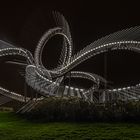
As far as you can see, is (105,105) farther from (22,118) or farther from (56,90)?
(56,90)

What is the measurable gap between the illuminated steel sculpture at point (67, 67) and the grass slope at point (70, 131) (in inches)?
266

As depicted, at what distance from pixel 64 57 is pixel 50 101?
1065 centimetres

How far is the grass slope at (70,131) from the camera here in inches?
485

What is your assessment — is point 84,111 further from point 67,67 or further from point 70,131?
point 67,67

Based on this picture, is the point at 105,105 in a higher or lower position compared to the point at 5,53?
lower

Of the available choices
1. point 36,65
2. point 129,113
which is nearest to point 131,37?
point 129,113

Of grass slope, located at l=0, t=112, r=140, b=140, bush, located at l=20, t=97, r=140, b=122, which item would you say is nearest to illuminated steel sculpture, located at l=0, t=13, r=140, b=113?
bush, located at l=20, t=97, r=140, b=122

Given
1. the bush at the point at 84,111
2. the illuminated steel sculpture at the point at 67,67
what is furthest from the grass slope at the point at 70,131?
the illuminated steel sculpture at the point at 67,67

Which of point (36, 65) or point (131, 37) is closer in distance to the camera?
point (131, 37)

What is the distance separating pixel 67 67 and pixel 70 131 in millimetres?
10519

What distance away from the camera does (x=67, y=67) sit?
77.0 ft

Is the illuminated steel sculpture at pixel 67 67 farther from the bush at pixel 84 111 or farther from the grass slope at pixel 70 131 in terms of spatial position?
the grass slope at pixel 70 131

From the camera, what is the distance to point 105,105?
16.4m

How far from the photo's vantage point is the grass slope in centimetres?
1231
